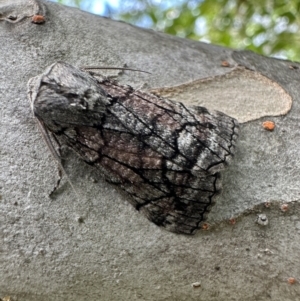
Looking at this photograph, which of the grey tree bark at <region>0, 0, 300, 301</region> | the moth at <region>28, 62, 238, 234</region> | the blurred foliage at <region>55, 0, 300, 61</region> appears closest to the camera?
the grey tree bark at <region>0, 0, 300, 301</region>

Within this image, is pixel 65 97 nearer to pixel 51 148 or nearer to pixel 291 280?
pixel 51 148

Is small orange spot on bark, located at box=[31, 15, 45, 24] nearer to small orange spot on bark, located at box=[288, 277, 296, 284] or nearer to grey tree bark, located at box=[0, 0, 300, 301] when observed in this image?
grey tree bark, located at box=[0, 0, 300, 301]

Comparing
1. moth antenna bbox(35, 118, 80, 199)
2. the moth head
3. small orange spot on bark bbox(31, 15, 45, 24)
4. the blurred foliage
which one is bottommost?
the blurred foliage

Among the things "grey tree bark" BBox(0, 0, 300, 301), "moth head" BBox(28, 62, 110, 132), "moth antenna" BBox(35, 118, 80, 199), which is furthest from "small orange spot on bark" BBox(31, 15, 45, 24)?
"moth antenna" BBox(35, 118, 80, 199)

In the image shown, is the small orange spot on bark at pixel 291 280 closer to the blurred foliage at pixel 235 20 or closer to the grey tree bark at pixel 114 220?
the grey tree bark at pixel 114 220

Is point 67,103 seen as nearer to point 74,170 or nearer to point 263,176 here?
point 74,170

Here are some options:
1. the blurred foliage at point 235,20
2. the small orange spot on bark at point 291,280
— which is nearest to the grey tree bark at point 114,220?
the small orange spot on bark at point 291,280
